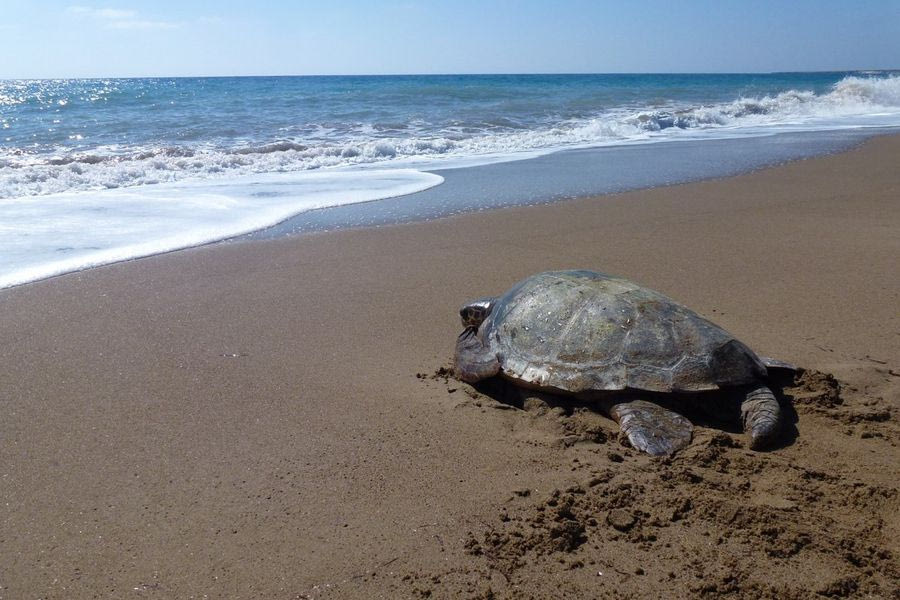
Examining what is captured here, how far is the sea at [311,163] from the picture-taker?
7.09m

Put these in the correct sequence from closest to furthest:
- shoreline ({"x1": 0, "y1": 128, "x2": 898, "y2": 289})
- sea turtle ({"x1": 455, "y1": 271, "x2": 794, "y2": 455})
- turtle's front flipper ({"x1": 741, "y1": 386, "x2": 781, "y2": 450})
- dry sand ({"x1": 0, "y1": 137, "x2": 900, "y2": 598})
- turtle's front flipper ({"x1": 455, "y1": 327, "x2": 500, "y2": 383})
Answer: dry sand ({"x1": 0, "y1": 137, "x2": 900, "y2": 598}), turtle's front flipper ({"x1": 741, "y1": 386, "x2": 781, "y2": 450}), sea turtle ({"x1": 455, "y1": 271, "x2": 794, "y2": 455}), turtle's front flipper ({"x1": 455, "y1": 327, "x2": 500, "y2": 383}), shoreline ({"x1": 0, "y1": 128, "x2": 898, "y2": 289})

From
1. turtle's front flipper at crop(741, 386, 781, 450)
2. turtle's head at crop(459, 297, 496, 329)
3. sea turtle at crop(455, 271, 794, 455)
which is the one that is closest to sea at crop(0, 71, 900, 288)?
turtle's head at crop(459, 297, 496, 329)

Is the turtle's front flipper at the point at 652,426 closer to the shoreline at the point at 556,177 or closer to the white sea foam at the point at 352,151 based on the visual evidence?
the shoreline at the point at 556,177

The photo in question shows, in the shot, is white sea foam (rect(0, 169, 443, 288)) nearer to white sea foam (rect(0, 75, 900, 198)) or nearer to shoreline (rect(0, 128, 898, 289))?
shoreline (rect(0, 128, 898, 289))

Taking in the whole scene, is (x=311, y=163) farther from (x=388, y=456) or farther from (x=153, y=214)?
(x=388, y=456)

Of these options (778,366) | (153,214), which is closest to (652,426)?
(778,366)

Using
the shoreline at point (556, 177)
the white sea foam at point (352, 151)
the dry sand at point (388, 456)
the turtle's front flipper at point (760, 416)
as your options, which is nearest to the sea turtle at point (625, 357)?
the turtle's front flipper at point (760, 416)

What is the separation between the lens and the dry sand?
90.3 inches

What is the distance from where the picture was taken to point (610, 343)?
339 centimetres

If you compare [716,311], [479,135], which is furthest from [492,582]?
[479,135]

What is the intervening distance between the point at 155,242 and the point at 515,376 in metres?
4.26

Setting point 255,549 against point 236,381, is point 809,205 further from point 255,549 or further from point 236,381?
point 255,549

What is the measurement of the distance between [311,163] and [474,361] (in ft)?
29.5

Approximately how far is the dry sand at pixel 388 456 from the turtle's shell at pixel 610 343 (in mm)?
215
